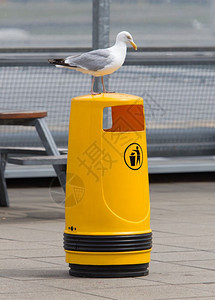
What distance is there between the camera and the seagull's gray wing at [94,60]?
5.98m

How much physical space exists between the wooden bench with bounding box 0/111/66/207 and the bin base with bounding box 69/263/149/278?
2493mm

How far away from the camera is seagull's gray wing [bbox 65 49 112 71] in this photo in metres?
5.98

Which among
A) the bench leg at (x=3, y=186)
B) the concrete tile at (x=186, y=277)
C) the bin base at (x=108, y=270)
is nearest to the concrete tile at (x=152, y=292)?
the concrete tile at (x=186, y=277)

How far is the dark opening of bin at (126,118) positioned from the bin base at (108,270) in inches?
34.6

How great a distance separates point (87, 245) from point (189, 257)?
1013mm

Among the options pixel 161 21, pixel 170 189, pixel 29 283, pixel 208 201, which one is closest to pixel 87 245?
pixel 29 283

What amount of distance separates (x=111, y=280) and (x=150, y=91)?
6.07m

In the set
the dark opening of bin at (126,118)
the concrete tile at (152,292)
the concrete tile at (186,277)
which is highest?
the dark opening of bin at (126,118)

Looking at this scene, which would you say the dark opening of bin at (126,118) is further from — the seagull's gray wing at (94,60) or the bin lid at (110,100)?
the seagull's gray wing at (94,60)

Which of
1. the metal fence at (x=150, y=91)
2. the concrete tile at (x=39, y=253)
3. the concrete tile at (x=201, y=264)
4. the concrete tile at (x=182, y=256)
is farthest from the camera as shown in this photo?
the metal fence at (x=150, y=91)

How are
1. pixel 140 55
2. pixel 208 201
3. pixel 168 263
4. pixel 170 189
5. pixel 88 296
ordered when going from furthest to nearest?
pixel 140 55, pixel 170 189, pixel 208 201, pixel 168 263, pixel 88 296

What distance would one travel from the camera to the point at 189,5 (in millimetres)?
11680

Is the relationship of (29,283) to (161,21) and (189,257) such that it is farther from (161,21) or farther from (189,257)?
(161,21)

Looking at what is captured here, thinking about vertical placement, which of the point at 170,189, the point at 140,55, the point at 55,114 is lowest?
the point at 170,189
